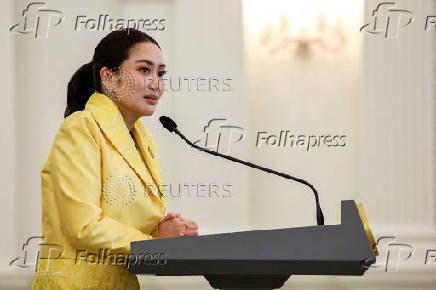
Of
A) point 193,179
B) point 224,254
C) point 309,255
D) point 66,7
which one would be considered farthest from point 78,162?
point 66,7

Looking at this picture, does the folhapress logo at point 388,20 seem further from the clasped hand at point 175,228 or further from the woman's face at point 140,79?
the clasped hand at point 175,228

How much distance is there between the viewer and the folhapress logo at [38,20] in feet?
11.0

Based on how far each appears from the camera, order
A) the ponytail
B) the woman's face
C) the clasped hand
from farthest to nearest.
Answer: the ponytail < the woman's face < the clasped hand

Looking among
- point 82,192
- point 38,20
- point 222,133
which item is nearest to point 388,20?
point 222,133

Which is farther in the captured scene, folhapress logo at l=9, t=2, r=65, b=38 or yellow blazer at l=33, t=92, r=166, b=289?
folhapress logo at l=9, t=2, r=65, b=38

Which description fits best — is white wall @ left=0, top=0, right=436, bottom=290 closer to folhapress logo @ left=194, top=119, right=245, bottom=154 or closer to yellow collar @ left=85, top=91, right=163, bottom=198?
folhapress logo @ left=194, top=119, right=245, bottom=154

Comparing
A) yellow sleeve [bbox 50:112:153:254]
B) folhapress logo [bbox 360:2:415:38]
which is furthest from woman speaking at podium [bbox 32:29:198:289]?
folhapress logo [bbox 360:2:415:38]

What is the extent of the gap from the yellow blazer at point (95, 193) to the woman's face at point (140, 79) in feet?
0.19

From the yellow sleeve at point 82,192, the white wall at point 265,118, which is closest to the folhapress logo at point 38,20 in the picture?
the white wall at point 265,118

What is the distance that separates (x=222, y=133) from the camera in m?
3.38

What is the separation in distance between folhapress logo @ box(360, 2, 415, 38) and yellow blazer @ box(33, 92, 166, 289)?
1860 millimetres

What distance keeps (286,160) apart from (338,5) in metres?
0.84

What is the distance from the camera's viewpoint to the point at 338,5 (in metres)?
3.42

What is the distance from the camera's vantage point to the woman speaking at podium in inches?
68.4
